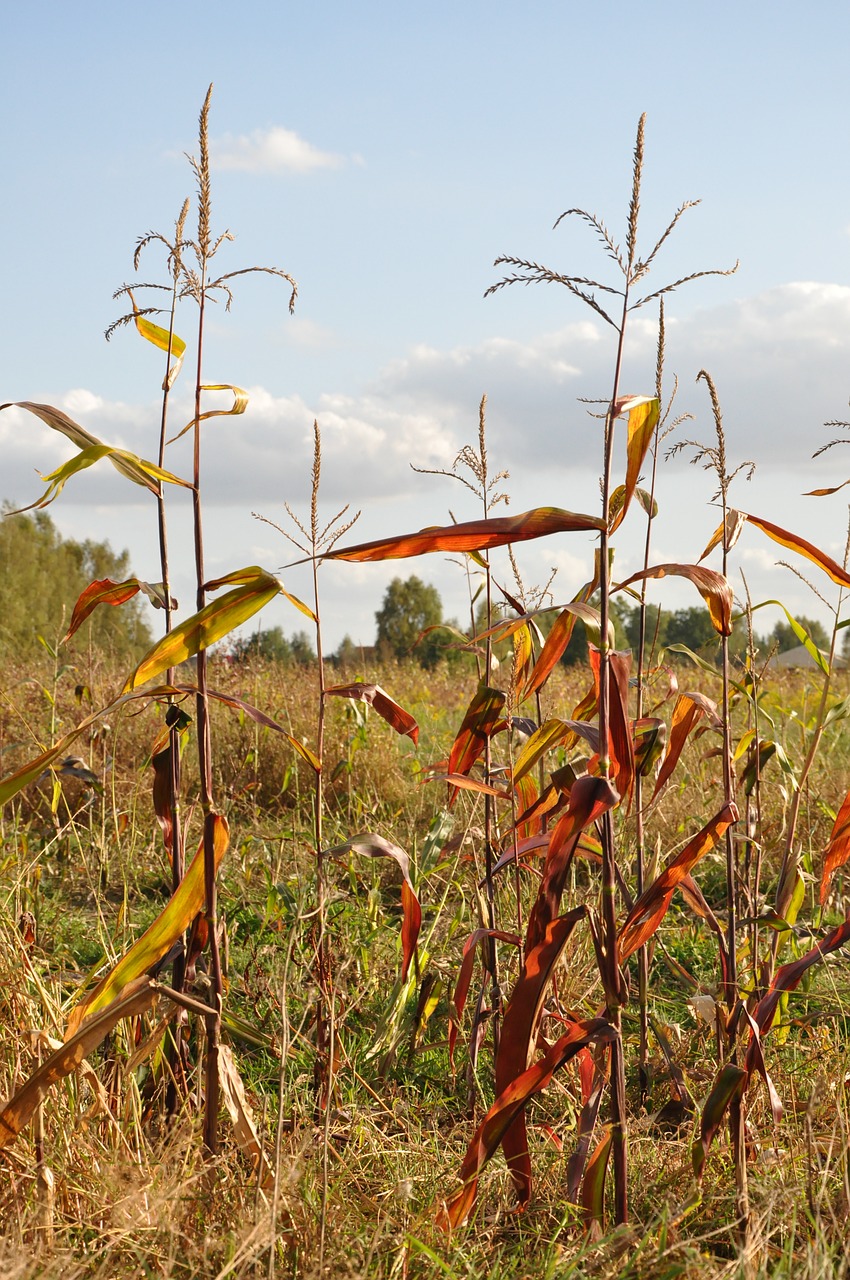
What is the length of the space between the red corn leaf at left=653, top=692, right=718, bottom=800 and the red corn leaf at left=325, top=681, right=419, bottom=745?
1.45 ft

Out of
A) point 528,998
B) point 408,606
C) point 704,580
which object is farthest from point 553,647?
point 408,606

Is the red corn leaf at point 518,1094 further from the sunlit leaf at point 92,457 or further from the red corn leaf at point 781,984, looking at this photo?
the sunlit leaf at point 92,457

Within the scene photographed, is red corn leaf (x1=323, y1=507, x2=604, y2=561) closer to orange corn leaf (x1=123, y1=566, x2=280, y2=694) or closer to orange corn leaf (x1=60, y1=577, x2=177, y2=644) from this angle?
orange corn leaf (x1=123, y1=566, x2=280, y2=694)

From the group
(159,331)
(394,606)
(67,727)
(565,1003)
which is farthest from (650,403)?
(394,606)

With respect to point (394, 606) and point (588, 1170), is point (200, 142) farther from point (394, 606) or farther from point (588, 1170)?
point (394, 606)

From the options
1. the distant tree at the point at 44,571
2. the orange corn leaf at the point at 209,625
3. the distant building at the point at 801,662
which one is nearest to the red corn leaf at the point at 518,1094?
the orange corn leaf at the point at 209,625

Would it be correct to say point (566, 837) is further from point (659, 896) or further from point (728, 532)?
point (728, 532)

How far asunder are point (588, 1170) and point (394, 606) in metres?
29.8

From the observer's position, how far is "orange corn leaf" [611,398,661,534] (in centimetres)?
139

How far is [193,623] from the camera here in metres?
1.38

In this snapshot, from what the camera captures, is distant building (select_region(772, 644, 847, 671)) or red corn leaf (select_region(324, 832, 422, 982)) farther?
distant building (select_region(772, 644, 847, 671))

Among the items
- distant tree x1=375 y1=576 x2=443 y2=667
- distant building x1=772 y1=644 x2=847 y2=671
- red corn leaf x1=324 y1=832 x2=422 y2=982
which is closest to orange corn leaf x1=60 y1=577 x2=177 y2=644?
red corn leaf x1=324 y1=832 x2=422 y2=982

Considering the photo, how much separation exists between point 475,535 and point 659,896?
0.60 m

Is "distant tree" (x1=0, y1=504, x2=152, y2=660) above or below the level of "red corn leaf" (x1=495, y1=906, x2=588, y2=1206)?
above
